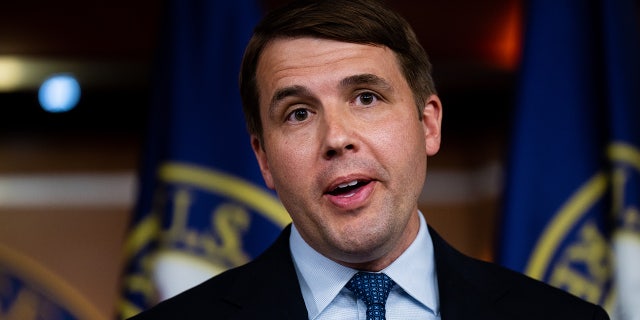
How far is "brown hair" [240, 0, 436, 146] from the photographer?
170cm

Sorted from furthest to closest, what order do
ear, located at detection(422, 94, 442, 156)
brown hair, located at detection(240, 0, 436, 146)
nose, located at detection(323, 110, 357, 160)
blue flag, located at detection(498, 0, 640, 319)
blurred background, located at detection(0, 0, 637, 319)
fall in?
1. blurred background, located at detection(0, 0, 637, 319)
2. blue flag, located at detection(498, 0, 640, 319)
3. ear, located at detection(422, 94, 442, 156)
4. brown hair, located at detection(240, 0, 436, 146)
5. nose, located at detection(323, 110, 357, 160)

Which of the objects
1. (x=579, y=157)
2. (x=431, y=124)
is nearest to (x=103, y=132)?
(x=579, y=157)

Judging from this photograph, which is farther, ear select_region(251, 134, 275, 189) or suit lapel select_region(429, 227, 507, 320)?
ear select_region(251, 134, 275, 189)

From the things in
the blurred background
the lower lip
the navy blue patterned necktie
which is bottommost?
the blurred background

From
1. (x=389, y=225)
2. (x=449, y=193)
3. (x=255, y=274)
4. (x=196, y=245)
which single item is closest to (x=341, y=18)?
(x=389, y=225)

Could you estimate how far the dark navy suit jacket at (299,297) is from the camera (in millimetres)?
1665

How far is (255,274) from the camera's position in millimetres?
1744

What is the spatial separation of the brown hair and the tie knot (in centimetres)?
32

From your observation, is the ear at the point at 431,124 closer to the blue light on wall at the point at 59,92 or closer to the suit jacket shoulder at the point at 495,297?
the suit jacket shoulder at the point at 495,297

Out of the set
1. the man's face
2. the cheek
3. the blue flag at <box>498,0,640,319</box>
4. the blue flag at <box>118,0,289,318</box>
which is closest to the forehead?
the man's face

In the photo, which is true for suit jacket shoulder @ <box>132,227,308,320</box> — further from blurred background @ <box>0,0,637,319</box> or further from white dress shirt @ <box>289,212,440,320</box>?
blurred background @ <box>0,0,637,319</box>

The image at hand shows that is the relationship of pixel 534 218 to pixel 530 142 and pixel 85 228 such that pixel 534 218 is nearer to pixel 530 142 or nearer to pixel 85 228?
pixel 530 142

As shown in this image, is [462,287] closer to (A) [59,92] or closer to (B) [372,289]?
(B) [372,289]

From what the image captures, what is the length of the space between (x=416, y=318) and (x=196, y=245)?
4.08ft
